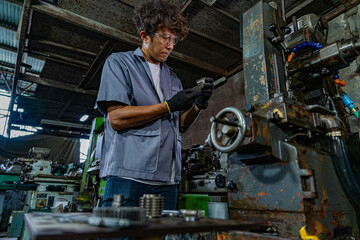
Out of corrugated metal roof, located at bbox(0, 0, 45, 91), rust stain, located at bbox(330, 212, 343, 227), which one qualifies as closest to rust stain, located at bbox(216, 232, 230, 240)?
rust stain, located at bbox(330, 212, 343, 227)

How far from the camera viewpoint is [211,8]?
117 inches

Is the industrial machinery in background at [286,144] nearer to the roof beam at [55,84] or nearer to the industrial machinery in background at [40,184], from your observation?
the industrial machinery in background at [40,184]

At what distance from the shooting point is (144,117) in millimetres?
1004

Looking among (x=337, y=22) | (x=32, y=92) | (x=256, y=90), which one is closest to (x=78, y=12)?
(x=256, y=90)

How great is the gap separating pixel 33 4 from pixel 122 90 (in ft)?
8.95

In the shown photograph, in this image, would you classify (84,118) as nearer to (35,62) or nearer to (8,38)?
(35,62)

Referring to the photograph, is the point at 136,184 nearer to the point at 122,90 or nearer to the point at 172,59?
the point at 122,90

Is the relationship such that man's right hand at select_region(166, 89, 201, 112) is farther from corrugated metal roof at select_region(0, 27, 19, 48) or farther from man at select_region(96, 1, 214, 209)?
corrugated metal roof at select_region(0, 27, 19, 48)

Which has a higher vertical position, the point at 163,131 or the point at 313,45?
the point at 313,45

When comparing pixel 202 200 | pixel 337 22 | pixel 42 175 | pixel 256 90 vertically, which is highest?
pixel 337 22

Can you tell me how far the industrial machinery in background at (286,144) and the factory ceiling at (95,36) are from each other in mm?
1608

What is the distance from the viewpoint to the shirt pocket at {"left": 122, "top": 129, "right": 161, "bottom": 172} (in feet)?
3.24

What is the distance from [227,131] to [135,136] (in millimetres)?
402

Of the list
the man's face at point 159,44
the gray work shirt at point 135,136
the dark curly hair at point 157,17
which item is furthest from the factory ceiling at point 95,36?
the gray work shirt at point 135,136
